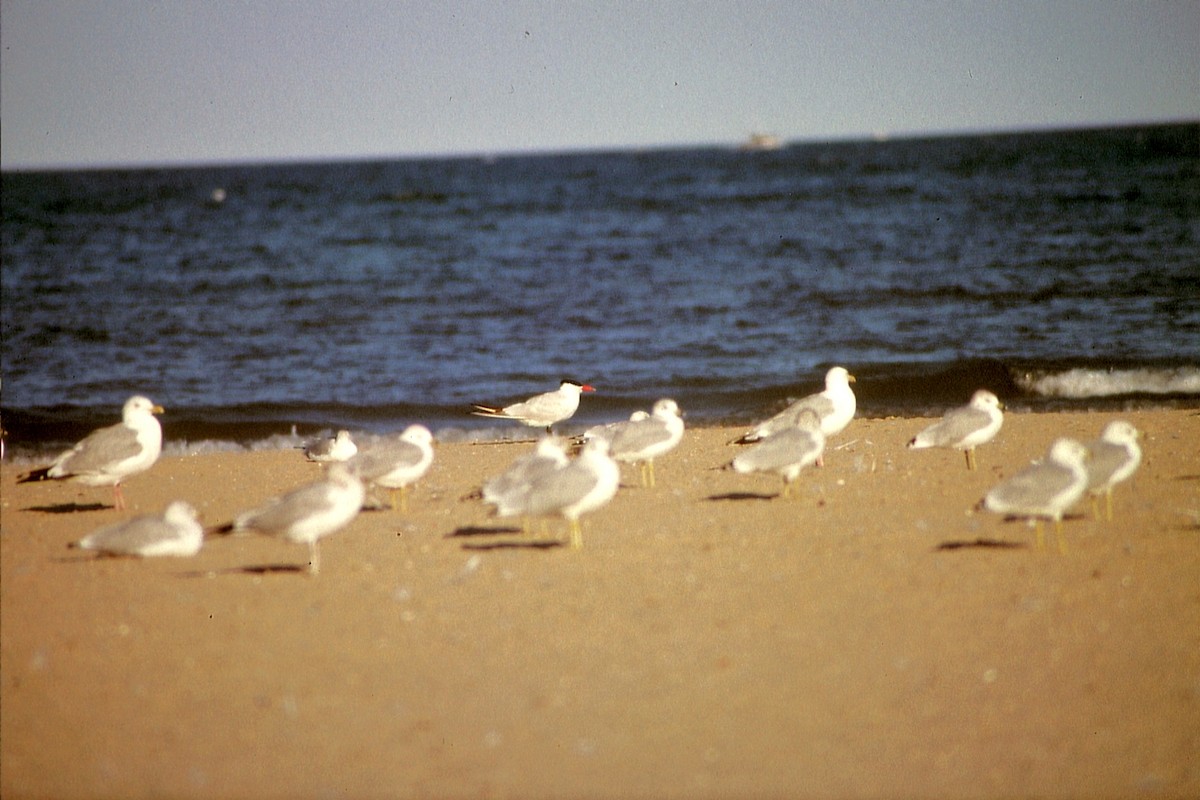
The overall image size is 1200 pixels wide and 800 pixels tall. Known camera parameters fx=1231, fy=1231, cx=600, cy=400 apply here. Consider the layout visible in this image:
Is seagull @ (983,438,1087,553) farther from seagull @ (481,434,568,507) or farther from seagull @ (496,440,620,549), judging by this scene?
seagull @ (481,434,568,507)

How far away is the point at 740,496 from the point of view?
35.8 feet

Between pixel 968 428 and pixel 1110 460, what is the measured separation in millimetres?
2389

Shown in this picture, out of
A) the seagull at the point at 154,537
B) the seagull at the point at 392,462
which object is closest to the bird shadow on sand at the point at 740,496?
the seagull at the point at 392,462

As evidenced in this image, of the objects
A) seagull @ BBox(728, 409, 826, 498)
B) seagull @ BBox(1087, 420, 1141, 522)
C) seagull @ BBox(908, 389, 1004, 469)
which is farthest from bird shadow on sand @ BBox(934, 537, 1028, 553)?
seagull @ BBox(908, 389, 1004, 469)

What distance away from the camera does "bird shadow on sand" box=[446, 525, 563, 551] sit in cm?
917

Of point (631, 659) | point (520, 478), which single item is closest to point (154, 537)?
point (520, 478)

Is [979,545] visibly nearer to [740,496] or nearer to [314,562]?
[740,496]

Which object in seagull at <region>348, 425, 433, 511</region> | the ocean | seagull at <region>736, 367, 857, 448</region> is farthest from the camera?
the ocean

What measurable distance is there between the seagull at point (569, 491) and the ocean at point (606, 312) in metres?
7.83

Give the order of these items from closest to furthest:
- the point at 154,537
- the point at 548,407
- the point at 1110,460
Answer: the point at 154,537 < the point at 1110,460 < the point at 548,407

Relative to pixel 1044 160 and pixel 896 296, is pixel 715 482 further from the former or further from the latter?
pixel 1044 160

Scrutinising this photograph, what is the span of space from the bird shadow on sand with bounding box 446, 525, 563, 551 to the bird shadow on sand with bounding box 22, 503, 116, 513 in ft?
12.4

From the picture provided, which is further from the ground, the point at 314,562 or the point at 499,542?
the point at 499,542

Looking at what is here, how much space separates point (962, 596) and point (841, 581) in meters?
0.77
